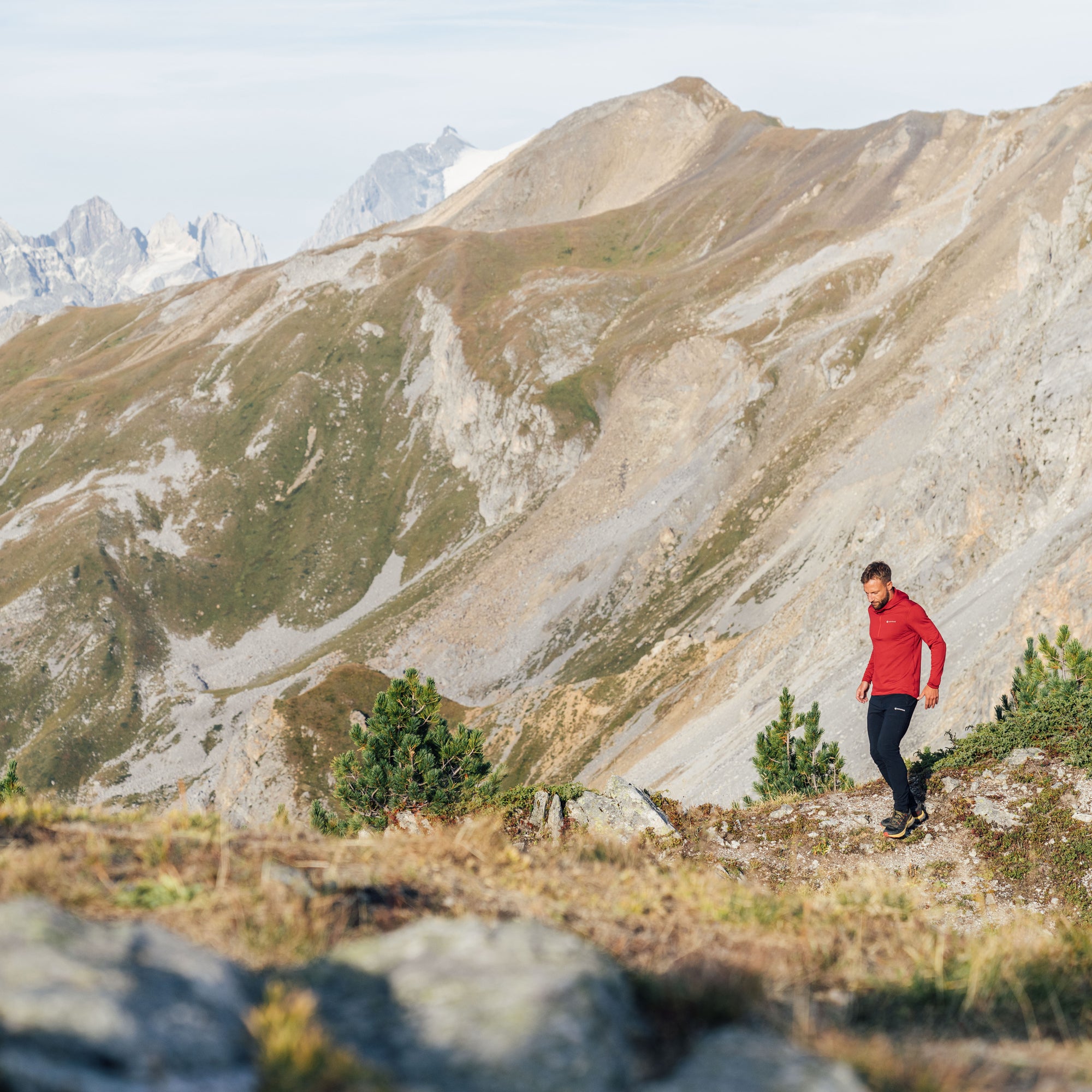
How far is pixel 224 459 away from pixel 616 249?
285 feet

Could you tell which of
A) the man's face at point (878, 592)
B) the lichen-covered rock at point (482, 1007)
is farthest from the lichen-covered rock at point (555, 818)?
the lichen-covered rock at point (482, 1007)

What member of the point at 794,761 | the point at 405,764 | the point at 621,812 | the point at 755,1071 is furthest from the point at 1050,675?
the point at 755,1071

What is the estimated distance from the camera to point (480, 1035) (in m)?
3.79

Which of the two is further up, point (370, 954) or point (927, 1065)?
point (370, 954)

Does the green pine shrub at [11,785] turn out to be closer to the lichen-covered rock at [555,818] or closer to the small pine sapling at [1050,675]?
the lichen-covered rock at [555,818]

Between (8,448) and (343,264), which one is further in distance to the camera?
(343,264)

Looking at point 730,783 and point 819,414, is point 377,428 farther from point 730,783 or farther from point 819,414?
point 730,783

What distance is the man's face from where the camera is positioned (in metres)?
11.5

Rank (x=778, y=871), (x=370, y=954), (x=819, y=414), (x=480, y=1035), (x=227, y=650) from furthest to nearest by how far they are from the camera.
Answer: (x=227, y=650)
(x=819, y=414)
(x=778, y=871)
(x=370, y=954)
(x=480, y=1035)

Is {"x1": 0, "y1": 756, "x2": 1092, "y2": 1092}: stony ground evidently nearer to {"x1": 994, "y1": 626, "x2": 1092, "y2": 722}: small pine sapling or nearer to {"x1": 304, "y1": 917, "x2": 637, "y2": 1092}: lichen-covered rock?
{"x1": 304, "y1": 917, "x2": 637, "y2": 1092}: lichen-covered rock

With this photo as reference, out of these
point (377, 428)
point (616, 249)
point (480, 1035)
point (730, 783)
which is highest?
point (616, 249)

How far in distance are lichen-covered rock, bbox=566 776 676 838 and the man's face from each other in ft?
18.1

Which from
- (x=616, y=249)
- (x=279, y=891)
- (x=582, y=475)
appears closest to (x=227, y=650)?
(x=582, y=475)

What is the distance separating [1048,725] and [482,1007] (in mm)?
13350
